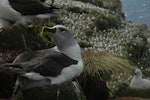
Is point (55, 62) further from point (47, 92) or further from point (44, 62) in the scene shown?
point (47, 92)

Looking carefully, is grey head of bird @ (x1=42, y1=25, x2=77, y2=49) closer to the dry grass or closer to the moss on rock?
the moss on rock

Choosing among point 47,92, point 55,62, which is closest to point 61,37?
point 55,62

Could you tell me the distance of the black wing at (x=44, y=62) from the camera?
27.0 feet

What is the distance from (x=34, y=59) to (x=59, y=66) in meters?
0.42

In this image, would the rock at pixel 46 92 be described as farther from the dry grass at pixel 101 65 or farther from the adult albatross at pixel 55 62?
the dry grass at pixel 101 65

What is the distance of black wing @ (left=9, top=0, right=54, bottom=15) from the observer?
32.5 ft

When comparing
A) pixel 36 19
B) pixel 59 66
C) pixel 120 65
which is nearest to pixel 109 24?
pixel 120 65

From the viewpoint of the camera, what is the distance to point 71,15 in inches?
952

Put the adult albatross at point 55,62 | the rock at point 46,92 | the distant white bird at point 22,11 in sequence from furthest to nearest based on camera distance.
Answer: the distant white bird at point 22,11 < the rock at point 46,92 < the adult albatross at point 55,62

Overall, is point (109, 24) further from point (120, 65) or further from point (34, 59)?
point (34, 59)

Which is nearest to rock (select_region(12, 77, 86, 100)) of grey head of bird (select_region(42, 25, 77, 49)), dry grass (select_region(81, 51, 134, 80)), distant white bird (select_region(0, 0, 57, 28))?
grey head of bird (select_region(42, 25, 77, 49))

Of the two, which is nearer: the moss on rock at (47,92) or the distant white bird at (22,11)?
the moss on rock at (47,92)

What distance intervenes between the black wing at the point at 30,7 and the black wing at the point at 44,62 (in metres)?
1.35

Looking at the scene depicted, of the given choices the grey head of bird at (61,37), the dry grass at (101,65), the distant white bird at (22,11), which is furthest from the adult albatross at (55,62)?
the dry grass at (101,65)
